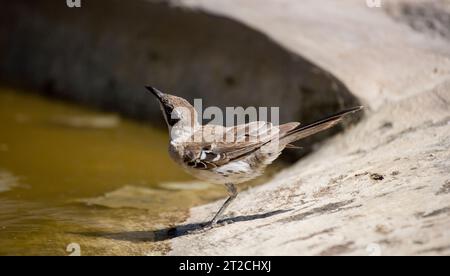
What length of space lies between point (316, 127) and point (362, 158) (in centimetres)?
111

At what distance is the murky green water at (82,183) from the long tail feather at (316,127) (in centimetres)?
112

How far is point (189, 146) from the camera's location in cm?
489

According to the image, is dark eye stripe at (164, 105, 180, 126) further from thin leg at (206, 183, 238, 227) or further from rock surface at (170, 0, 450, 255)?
rock surface at (170, 0, 450, 255)

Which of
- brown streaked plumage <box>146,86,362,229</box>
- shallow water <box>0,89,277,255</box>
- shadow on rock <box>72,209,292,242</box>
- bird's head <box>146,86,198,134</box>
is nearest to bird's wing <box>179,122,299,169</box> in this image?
brown streaked plumage <box>146,86,362,229</box>

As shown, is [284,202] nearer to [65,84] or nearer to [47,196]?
[47,196]

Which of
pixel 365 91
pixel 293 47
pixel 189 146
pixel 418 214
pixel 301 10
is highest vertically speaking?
pixel 301 10

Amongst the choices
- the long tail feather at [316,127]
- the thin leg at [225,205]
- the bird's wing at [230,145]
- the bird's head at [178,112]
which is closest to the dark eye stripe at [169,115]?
the bird's head at [178,112]

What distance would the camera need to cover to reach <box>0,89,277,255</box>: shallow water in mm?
4715

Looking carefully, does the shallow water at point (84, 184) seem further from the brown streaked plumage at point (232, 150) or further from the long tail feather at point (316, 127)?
the long tail feather at point (316, 127)

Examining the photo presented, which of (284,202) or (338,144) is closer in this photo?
(284,202)

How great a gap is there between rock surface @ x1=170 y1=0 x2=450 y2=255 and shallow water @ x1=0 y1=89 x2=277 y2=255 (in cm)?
44

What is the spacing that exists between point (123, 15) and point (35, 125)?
6.02ft

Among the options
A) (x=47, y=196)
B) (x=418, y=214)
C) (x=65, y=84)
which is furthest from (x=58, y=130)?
(x=418, y=214)

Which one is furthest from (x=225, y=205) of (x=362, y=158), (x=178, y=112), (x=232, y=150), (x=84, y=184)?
(x=84, y=184)
